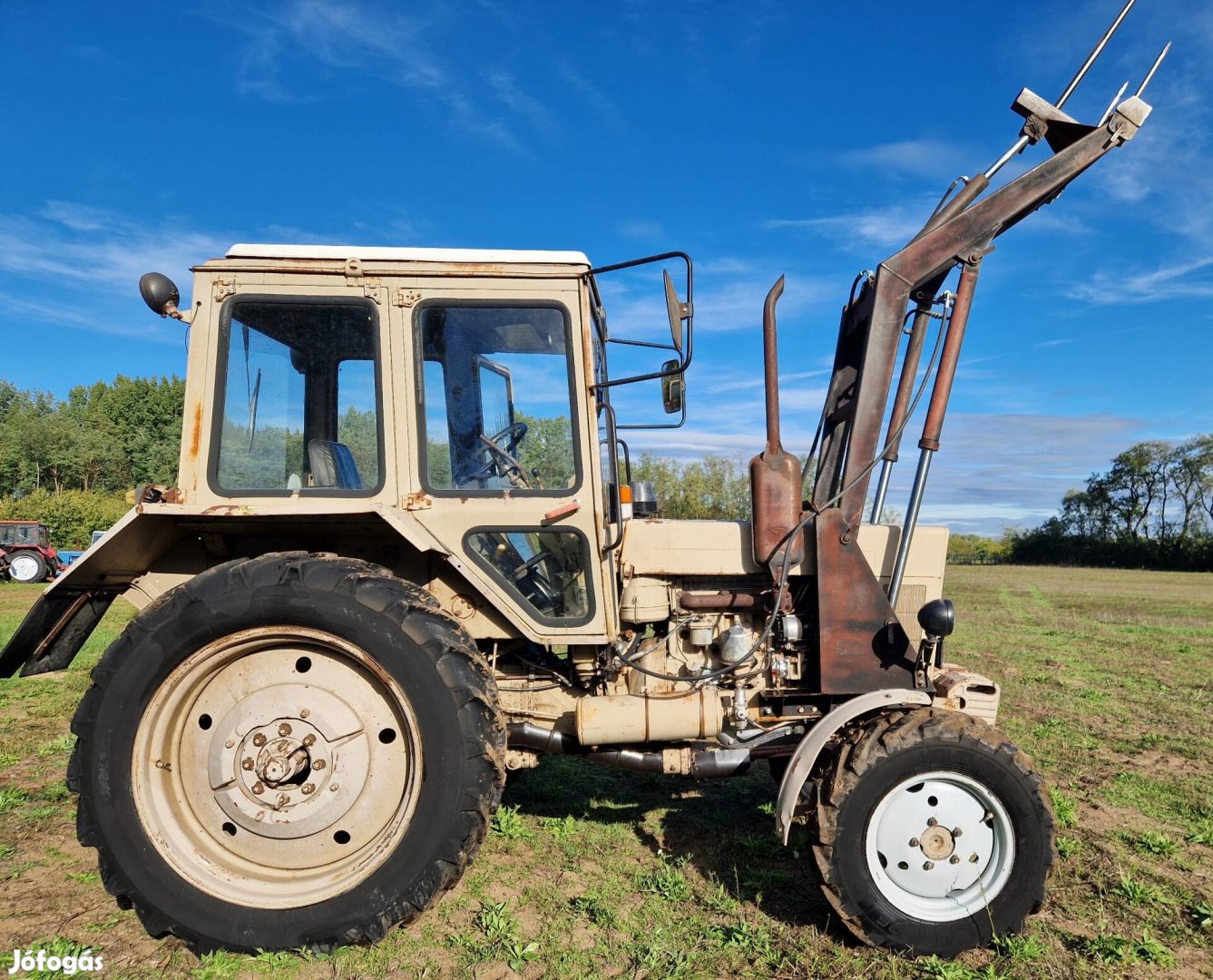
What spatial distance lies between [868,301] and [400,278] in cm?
211

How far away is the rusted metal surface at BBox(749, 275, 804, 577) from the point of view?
3.57 m

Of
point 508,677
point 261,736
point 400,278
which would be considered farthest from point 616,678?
point 400,278

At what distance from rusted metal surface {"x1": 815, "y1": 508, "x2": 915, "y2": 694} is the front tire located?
1.54 metres

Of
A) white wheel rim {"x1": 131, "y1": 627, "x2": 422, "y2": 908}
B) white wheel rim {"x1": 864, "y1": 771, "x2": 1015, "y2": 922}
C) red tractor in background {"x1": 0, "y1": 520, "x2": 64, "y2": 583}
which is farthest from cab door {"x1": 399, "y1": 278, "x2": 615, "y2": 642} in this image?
red tractor in background {"x1": 0, "y1": 520, "x2": 64, "y2": 583}

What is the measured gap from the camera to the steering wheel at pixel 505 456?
3613 mm

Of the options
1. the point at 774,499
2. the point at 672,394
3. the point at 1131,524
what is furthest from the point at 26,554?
the point at 1131,524

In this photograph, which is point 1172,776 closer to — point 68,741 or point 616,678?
point 616,678

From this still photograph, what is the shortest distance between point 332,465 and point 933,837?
2952 mm

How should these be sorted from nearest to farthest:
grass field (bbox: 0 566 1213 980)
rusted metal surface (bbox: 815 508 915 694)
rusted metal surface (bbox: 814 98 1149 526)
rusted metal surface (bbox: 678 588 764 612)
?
grass field (bbox: 0 566 1213 980) → rusted metal surface (bbox: 814 98 1149 526) → rusted metal surface (bbox: 815 508 915 694) → rusted metal surface (bbox: 678 588 764 612)

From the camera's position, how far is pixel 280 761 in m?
3.16

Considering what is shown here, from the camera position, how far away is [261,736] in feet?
10.4

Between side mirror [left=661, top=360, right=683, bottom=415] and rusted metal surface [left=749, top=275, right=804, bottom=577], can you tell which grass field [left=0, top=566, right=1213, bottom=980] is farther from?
side mirror [left=661, top=360, right=683, bottom=415]

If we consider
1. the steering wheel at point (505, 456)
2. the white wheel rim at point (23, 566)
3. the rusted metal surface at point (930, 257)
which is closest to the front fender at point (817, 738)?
the rusted metal surface at point (930, 257)

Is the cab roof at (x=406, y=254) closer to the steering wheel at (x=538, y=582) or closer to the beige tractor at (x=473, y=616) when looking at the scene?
the beige tractor at (x=473, y=616)
